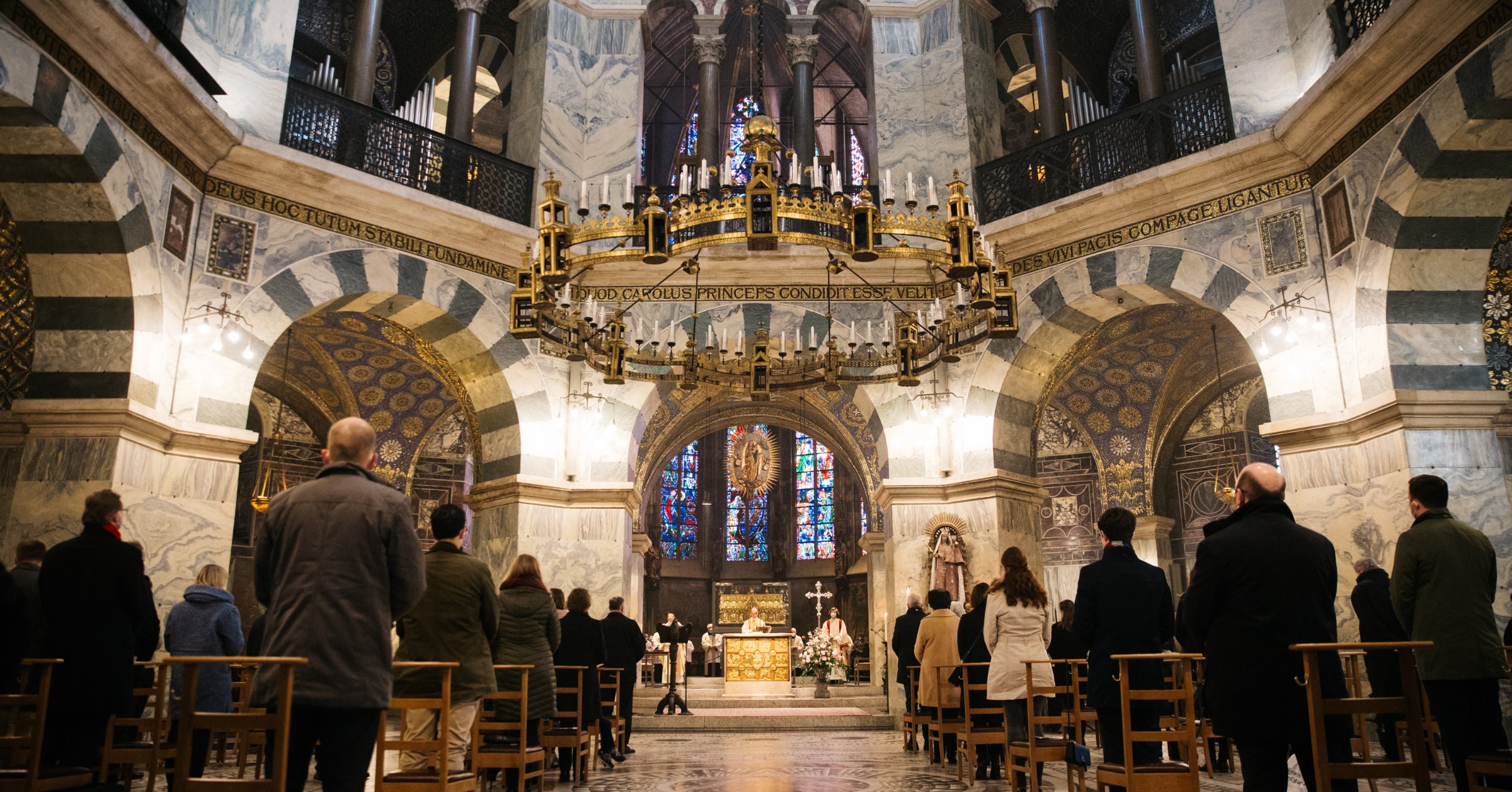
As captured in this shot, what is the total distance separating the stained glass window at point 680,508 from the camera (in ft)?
78.4

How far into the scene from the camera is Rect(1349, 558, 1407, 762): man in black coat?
6441 millimetres

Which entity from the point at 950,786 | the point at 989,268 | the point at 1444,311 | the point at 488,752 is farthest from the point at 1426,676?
the point at 1444,311

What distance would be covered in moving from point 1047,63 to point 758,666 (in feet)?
27.0

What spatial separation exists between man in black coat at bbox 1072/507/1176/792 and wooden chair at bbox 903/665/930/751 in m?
3.77

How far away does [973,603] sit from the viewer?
717 centimetres

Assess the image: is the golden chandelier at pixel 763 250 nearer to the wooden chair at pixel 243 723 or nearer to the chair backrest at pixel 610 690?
the chair backrest at pixel 610 690

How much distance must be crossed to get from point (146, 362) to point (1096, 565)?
23.9 feet

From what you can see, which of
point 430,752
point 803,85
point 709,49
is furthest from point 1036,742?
point 709,49

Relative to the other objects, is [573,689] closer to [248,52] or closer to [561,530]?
[561,530]

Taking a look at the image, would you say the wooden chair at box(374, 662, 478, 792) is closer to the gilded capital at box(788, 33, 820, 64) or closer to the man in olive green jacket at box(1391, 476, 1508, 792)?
the man in olive green jacket at box(1391, 476, 1508, 792)

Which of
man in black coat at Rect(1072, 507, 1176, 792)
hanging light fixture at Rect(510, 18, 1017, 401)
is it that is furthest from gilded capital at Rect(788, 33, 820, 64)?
man in black coat at Rect(1072, 507, 1176, 792)

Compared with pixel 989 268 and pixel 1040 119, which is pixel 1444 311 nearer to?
pixel 989 268

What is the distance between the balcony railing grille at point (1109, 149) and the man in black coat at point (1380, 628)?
4679 millimetres

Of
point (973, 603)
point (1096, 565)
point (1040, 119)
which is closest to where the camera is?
point (1096, 565)
